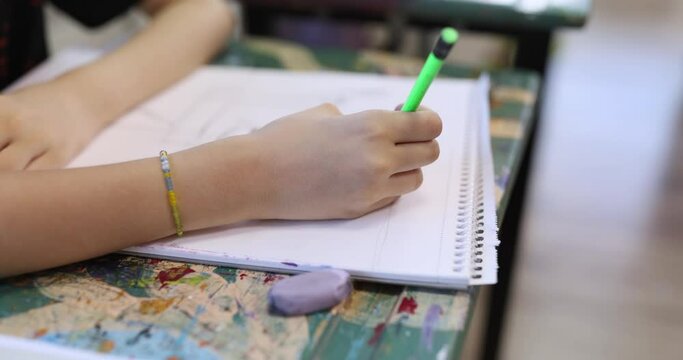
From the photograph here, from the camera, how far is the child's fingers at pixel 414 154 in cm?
53

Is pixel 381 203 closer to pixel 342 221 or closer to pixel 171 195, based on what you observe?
pixel 342 221

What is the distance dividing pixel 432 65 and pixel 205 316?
Answer: 0.24 m

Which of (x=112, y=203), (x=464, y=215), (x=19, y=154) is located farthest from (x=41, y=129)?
(x=464, y=215)

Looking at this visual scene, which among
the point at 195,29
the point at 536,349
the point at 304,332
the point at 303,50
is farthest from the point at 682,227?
the point at 304,332

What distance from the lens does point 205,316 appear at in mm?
455

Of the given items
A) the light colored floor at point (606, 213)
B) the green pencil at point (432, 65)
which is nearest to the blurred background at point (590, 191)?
the light colored floor at point (606, 213)

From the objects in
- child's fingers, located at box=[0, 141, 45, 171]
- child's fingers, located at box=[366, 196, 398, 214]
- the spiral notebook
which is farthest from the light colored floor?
child's fingers, located at box=[0, 141, 45, 171]

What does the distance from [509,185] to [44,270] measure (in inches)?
15.3

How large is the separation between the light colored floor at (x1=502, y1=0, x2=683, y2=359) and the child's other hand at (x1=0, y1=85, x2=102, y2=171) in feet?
Result: 3.02

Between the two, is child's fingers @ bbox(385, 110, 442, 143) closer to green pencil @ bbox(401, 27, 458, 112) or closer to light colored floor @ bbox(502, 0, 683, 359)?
green pencil @ bbox(401, 27, 458, 112)

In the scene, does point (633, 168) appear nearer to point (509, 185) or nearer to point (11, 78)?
point (509, 185)

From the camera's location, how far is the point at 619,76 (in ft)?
7.56

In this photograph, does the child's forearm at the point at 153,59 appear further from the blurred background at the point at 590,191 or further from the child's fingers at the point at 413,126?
the child's fingers at the point at 413,126

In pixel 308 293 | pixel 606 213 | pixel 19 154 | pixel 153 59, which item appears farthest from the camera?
pixel 606 213
